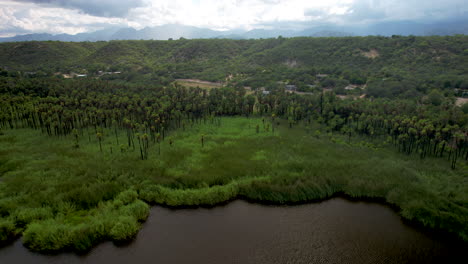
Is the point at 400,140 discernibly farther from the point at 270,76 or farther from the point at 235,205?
the point at 270,76

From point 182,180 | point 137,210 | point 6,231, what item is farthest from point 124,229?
point 6,231

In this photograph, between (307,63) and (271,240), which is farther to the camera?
(307,63)

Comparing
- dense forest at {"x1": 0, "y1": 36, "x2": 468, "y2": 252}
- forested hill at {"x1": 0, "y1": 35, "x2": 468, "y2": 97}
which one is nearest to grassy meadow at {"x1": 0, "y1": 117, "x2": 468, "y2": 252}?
dense forest at {"x1": 0, "y1": 36, "x2": 468, "y2": 252}

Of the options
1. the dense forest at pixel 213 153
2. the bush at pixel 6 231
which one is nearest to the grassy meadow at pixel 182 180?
the bush at pixel 6 231

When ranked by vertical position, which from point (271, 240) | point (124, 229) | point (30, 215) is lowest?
point (271, 240)

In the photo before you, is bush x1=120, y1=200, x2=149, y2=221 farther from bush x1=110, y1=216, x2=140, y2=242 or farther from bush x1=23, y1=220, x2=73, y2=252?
bush x1=23, y1=220, x2=73, y2=252

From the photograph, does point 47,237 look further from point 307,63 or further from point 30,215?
point 307,63

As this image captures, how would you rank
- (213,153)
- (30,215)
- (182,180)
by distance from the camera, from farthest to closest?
(213,153), (182,180), (30,215)
